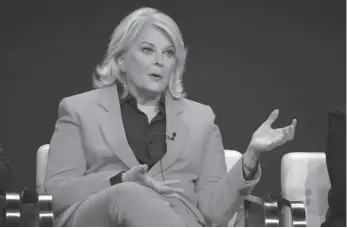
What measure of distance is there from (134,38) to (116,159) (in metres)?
0.53

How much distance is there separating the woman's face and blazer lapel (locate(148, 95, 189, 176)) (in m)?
0.10

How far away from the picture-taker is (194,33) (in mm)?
4039

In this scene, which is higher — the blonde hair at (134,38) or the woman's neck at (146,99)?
the blonde hair at (134,38)

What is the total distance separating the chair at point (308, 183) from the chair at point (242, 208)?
0.79 ft

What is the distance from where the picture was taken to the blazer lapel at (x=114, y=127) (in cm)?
311

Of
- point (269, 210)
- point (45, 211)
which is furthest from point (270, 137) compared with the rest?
point (45, 211)

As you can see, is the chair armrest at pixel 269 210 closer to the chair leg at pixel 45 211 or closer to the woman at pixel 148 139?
the woman at pixel 148 139

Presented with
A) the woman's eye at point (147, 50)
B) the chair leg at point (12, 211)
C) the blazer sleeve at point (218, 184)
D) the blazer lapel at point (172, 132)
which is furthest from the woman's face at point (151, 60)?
the chair leg at point (12, 211)

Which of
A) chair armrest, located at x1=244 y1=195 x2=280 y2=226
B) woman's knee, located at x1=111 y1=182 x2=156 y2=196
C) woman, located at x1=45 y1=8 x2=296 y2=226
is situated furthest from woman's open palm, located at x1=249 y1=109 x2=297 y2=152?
woman's knee, located at x1=111 y1=182 x2=156 y2=196

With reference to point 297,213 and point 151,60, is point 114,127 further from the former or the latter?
point 297,213

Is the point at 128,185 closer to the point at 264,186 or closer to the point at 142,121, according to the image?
the point at 142,121

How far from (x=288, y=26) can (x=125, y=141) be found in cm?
138

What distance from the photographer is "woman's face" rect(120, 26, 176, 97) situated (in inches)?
126

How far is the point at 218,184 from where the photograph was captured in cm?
320
